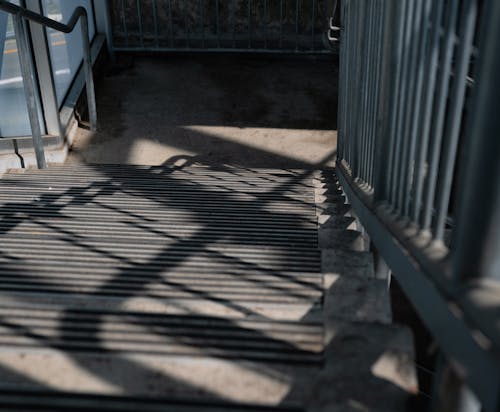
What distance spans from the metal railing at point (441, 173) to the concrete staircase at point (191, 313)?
20 cm

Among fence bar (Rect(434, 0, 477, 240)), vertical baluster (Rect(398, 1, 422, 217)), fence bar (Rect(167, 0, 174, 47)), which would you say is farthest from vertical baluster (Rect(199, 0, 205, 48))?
fence bar (Rect(434, 0, 477, 240))

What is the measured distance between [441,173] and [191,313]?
0.85 metres

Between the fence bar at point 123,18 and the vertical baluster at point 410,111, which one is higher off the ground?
the vertical baluster at point 410,111

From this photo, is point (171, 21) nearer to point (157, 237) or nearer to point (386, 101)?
point (157, 237)

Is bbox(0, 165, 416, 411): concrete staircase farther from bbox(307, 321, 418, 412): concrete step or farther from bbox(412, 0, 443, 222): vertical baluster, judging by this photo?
bbox(412, 0, 443, 222): vertical baluster

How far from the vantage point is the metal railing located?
1187 mm

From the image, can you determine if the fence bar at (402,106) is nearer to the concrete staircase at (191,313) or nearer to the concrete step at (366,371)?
the concrete staircase at (191,313)

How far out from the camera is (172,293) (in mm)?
2113

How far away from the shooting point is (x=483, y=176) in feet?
4.04

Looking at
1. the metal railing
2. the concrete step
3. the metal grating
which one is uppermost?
the metal railing

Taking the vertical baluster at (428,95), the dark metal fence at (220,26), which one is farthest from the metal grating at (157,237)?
the dark metal fence at (220,26)

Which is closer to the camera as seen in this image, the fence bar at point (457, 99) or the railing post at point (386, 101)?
the fence bar at point (457, 99)

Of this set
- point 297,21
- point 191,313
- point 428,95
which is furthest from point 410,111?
point 297,21

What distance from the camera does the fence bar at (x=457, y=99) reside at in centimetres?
137
